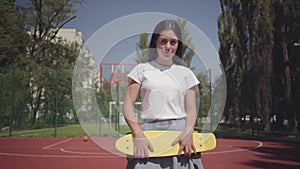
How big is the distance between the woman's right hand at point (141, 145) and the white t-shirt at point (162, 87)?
10 cm

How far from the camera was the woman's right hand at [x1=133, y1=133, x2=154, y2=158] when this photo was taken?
4.45 ft

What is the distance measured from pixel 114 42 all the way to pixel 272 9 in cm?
2027

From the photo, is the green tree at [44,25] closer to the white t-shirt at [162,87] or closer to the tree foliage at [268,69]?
the tree foliage at [268,69]

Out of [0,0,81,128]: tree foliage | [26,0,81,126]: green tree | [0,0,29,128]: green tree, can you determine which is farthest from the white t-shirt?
[26,0,81,126]: green tree

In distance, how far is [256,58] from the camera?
67.5 ft

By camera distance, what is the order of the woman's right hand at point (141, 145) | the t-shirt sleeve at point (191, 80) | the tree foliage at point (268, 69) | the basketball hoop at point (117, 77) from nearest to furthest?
the woman's right hand at point (141, 145) → the t-shirt sleeve at point (191, 80) → the basketball hoop at point (117, 77) → the tree foliage at point (268, 69)

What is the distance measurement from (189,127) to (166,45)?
1.15 feet

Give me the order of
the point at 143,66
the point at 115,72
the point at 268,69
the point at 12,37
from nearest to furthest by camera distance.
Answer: the point at 143,66 < the point at 115,72 < the point at 268,69 < the point at 12,37

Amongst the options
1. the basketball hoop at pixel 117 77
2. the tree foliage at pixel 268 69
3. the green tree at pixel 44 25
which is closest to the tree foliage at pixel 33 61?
the green tree at pixel 44 25

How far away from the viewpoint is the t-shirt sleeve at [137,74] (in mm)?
1433

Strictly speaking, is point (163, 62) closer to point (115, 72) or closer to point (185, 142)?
point (115, 72)

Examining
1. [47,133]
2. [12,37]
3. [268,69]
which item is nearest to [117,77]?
[47,133]

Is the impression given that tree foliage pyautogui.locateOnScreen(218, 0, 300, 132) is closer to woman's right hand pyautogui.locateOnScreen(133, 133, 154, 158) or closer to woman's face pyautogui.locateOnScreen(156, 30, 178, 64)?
woman's face pyautogui.locateOnScreen(156, 30, 178, 64)

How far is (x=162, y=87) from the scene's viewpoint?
4.59 feet
